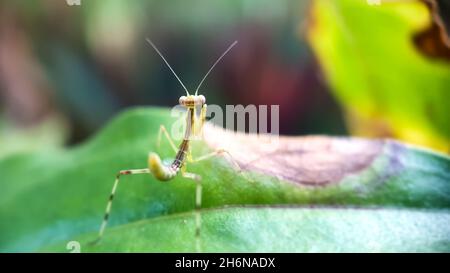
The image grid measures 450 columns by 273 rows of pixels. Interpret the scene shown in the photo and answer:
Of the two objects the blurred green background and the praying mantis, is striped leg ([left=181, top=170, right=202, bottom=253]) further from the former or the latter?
the blurred green background

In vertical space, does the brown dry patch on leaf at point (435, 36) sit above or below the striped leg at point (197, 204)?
above

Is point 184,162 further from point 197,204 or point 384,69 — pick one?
point 384,69

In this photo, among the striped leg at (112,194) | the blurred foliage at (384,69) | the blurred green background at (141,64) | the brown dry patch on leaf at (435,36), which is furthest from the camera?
the blurred green background at (141,64)

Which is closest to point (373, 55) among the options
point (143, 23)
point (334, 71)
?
point (334, 71)

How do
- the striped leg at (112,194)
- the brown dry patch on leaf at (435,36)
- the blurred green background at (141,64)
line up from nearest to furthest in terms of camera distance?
1. the striped leg at (112,194)
2. the brown dry patch on leaf at (435,36)
3. the blurred green background at (141,64)

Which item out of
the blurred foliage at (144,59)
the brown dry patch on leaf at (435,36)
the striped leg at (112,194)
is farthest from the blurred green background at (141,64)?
the striped leg at (112,194)

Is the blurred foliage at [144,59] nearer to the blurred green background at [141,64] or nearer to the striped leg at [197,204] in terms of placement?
the blurred green background at [141,64]

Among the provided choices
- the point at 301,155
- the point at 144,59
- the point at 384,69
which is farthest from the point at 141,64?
the point at 301,155

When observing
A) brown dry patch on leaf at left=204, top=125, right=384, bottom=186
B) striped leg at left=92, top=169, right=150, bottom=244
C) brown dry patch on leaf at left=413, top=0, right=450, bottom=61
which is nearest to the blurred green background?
brown dry patch on leaf at left=413, top=0, right=450, bottom=61
